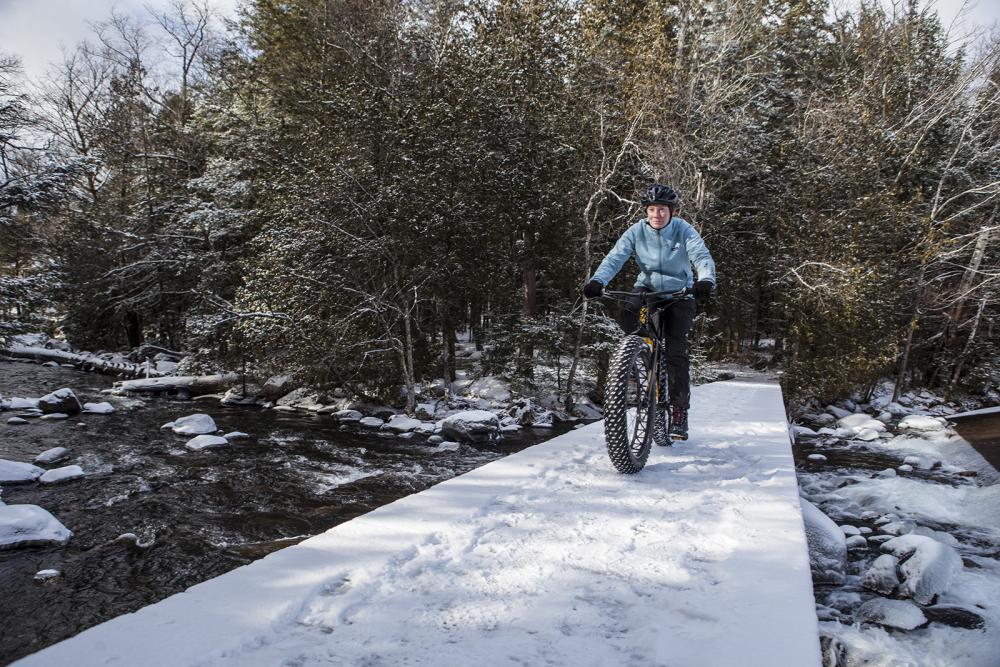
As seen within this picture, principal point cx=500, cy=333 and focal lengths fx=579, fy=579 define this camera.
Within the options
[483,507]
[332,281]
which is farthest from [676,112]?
[483,507]

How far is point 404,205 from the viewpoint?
11.9 metres

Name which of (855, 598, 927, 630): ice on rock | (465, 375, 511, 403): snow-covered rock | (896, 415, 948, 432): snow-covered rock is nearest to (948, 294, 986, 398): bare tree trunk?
(896, 415, 948, 432): snow-covered rock

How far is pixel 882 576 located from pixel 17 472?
884 centimetres

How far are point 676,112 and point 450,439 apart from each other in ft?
29.0

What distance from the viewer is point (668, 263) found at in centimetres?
430

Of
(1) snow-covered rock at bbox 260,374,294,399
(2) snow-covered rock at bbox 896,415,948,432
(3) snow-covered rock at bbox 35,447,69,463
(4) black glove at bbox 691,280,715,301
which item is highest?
(4) black glove at bbox 691,280,715,301

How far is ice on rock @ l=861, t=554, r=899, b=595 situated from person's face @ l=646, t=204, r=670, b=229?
312 cm

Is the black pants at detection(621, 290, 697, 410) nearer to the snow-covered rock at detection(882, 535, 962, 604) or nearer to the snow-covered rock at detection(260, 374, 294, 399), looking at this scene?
the snow-covered rock at detection(882, 535, 962, 604)

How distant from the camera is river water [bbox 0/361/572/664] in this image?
429 cm

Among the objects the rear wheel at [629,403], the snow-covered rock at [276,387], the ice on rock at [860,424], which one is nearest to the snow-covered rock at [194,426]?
the snow-covered rock at [276,387]

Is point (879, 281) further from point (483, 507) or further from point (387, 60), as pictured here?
point (483, 507)

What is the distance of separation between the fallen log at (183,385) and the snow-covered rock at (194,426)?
12.3 ft

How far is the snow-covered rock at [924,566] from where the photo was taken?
424 centimetres

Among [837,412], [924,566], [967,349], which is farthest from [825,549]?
[967,349]
